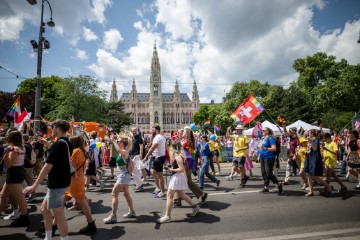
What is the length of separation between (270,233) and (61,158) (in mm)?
3974

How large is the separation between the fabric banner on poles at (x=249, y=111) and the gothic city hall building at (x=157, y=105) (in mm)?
98328

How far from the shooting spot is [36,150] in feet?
26.6

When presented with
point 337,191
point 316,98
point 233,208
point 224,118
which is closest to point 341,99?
point 316,98

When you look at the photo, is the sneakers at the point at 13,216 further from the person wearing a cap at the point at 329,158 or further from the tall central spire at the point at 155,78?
the tall central spire at the point at 155,78

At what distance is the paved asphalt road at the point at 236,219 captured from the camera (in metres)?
4.39

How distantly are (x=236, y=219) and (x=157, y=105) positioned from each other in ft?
358

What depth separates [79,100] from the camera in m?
41.7

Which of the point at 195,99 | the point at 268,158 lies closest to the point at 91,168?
the point at 268,158

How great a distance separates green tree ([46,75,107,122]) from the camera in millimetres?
40031

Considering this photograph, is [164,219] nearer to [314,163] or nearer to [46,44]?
[314,163]

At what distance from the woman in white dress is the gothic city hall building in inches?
4160

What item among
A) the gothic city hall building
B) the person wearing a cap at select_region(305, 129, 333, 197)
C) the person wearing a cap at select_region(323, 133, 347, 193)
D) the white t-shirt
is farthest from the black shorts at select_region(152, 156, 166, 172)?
the gothic city hall building

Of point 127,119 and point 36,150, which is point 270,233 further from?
point 127,119

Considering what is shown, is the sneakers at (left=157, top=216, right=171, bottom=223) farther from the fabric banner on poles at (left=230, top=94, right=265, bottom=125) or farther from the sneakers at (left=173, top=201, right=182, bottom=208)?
the fabric banner on poles at (left=230, top=94, right=265, bottom=125)
